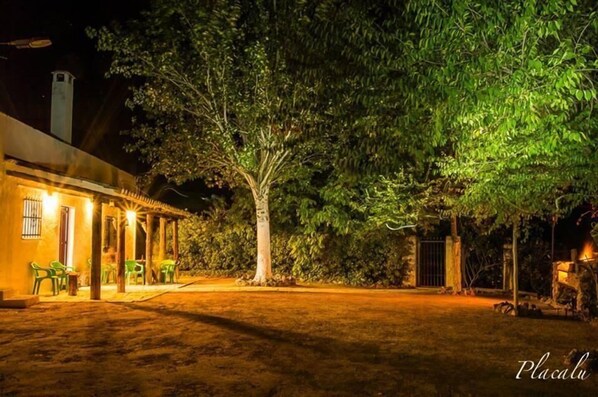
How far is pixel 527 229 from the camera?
16.6 metres

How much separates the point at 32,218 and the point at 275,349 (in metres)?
8.67

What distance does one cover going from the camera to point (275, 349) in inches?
322

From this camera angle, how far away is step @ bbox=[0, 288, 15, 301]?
39.9ft

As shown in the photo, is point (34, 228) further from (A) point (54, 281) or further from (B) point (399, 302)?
(B) point (399, 302)

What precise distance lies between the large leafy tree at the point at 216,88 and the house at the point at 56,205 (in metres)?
2.37

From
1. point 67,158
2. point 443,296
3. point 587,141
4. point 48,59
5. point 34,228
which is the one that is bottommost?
point 443,296

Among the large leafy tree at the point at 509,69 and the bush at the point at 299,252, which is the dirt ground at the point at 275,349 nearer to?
the large leafy tree at the point at 509,69

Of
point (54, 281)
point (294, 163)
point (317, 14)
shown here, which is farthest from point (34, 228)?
point (317, 14)

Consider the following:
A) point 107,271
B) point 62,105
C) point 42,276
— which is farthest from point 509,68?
point 62,105

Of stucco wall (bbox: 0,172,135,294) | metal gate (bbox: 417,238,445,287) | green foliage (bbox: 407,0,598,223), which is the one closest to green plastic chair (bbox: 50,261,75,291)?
stucco wall (bbox: 0,172,135,294)

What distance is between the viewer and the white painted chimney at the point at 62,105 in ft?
60.1

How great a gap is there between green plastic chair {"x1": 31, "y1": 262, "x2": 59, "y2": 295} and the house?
0.43 ft

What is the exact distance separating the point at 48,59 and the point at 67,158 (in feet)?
17.1

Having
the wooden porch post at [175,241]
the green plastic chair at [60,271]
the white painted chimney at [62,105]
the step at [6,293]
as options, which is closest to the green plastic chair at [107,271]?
the wooden porch post at [175,241]
